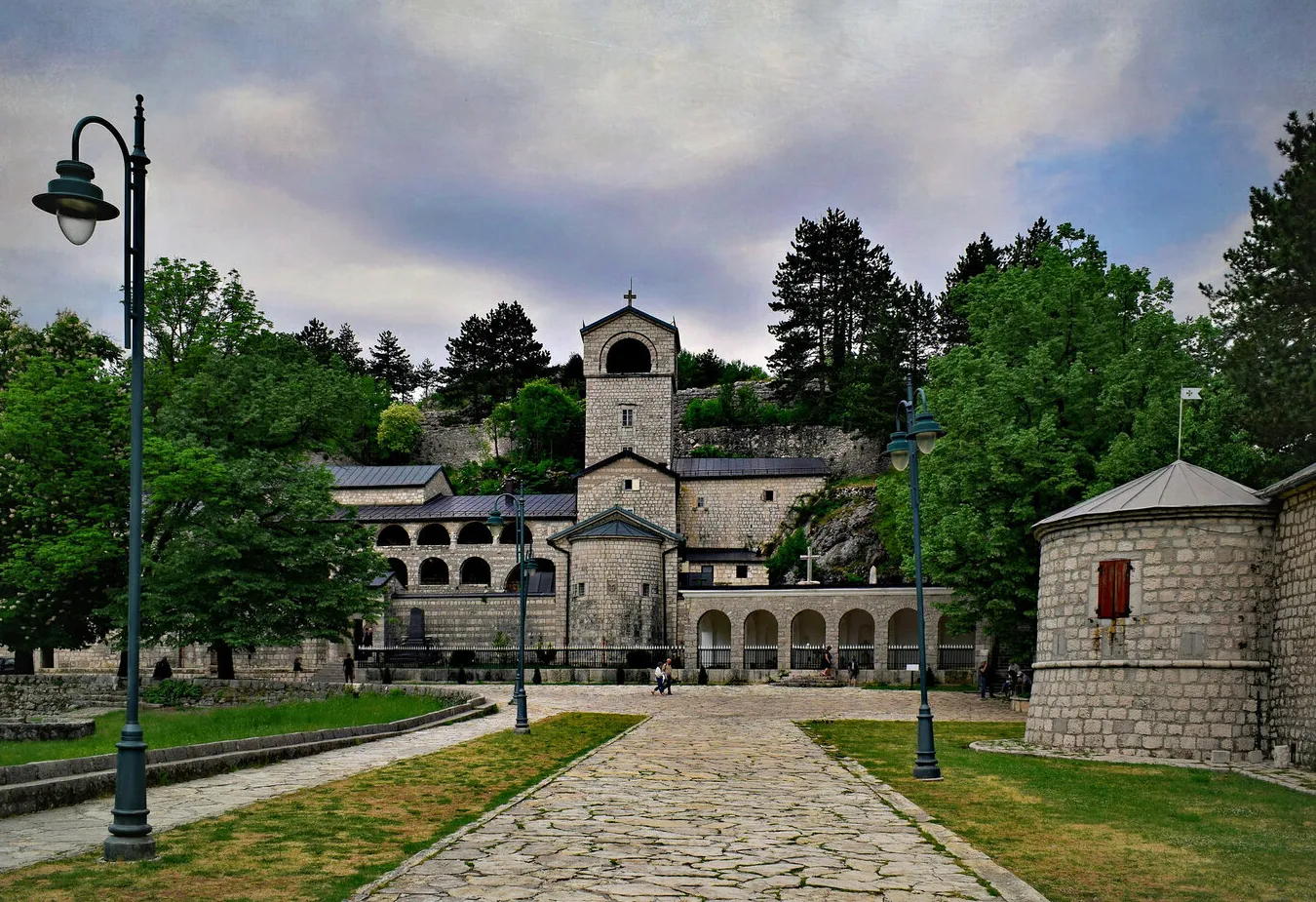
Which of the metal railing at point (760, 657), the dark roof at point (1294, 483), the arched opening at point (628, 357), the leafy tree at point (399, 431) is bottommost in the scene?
the metal railing at point (760, 657)

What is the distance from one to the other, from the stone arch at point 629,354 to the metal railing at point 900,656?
19433 mm

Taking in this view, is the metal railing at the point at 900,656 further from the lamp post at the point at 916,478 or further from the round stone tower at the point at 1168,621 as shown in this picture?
the lamp post at the point at 916,478

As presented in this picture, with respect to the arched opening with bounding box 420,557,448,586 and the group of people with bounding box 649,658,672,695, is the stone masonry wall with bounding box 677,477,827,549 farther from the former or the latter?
the group of people with bounding box 649,658,672,695

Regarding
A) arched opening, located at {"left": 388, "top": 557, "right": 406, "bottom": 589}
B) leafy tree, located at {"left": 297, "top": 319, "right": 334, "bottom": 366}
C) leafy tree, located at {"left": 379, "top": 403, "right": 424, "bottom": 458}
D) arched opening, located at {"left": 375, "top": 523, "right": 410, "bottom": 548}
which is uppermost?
leafy tree, located at {"left": 297, "top": 319, "right": 334, "bottom": 366}

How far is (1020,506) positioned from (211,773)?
1882 cm

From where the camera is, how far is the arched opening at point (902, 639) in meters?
41.2

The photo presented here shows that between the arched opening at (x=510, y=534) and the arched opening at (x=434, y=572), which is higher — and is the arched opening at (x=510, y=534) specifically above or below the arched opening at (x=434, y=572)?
above

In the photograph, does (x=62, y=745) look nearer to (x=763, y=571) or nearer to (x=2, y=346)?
(x=2, y=346)

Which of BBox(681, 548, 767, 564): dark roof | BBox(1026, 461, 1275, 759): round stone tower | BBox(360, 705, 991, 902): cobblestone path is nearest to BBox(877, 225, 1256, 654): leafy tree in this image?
BBox(1026, 461, 1275, 759): round stone tower

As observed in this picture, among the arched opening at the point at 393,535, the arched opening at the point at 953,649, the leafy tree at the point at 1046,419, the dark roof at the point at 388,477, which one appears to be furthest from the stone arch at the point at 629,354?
the leafy tree at the point at 1046,419

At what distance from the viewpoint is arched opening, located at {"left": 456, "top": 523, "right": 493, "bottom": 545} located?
55.2 meters

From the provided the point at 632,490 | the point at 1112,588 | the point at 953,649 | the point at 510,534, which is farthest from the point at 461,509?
the point at 1112,588

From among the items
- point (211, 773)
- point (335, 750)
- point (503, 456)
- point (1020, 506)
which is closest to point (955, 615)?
point (1020, 506)

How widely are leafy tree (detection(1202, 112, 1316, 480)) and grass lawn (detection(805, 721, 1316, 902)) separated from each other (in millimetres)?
12251
